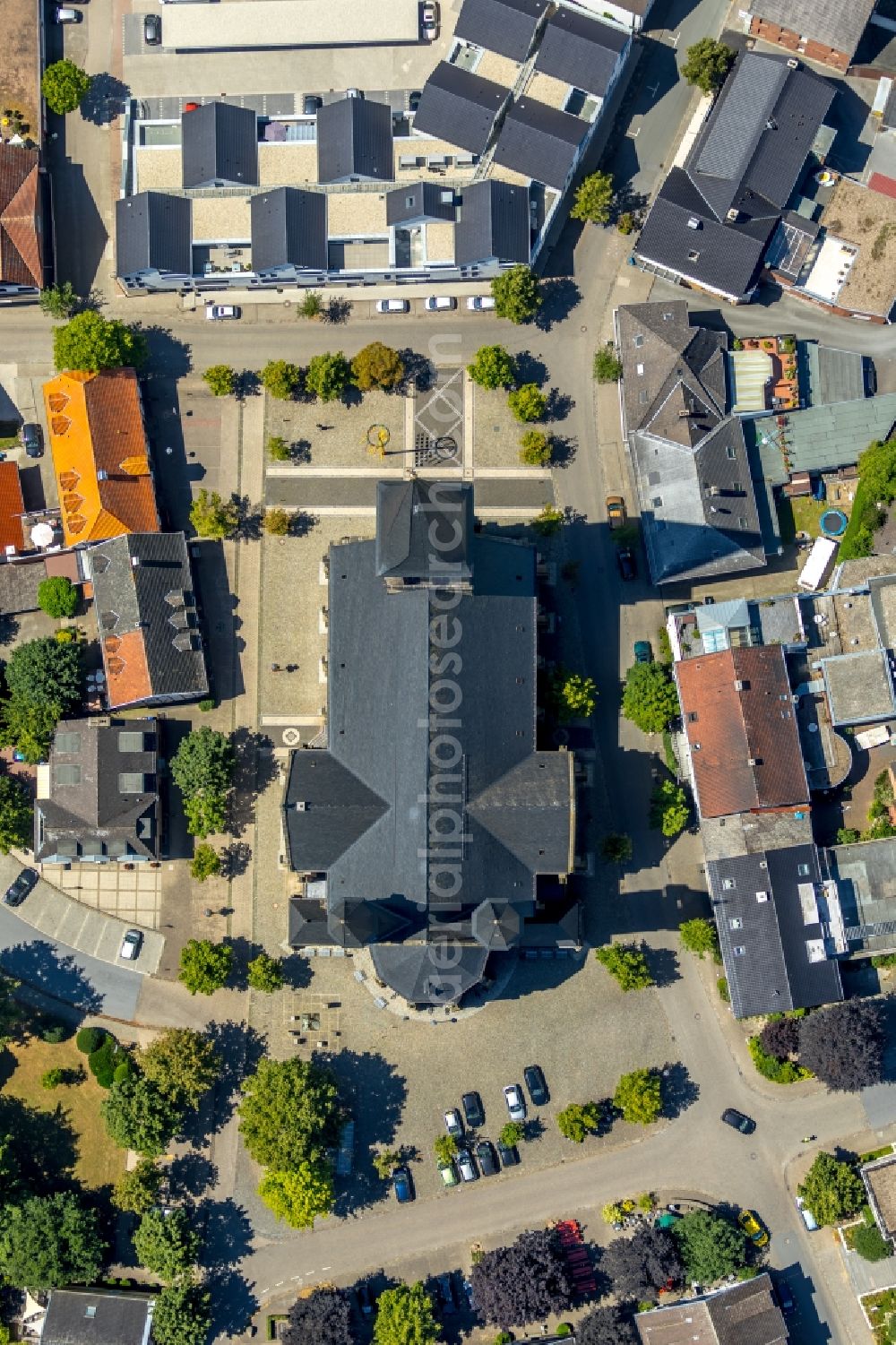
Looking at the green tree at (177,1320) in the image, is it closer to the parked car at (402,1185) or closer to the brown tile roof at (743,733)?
the parked car at (402,1185)

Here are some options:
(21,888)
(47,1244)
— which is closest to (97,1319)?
(47,1244)

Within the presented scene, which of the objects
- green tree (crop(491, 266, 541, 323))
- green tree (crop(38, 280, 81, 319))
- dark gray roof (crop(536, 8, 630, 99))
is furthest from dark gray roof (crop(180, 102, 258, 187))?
dark gray roof (crop(536, 8, 630, 99))

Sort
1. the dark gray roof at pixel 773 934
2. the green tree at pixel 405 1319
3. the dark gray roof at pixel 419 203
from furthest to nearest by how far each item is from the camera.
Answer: the dark gray roof at pixel 419 203 < the dark gray roof at pixel 773 934 < the green tree at pixel 405 1319

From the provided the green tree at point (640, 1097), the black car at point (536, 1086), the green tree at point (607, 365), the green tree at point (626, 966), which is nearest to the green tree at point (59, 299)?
the green tree at point (607, 365)

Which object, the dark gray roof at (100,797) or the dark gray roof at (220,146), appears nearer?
the dark gray roof at (100,797)

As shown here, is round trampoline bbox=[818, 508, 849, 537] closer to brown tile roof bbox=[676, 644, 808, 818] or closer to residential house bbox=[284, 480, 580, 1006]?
brown tile roof bbox=[676, 644, 808, 818]
